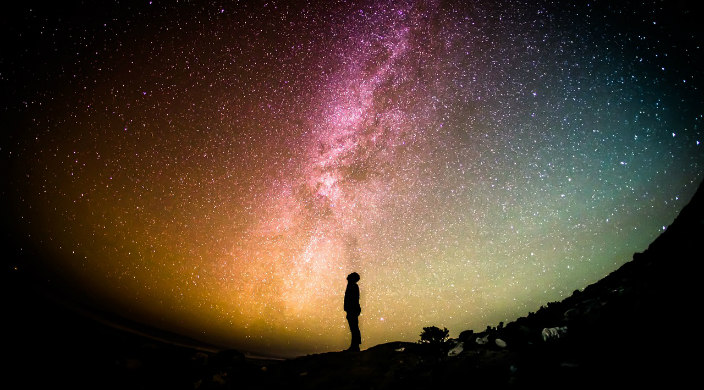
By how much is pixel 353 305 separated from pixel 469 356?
127 inches

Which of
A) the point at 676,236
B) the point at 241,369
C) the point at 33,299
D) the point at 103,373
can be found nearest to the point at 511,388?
the point at 676,236

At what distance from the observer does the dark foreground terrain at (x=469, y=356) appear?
2.55 m

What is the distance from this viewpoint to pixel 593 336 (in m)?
3.12

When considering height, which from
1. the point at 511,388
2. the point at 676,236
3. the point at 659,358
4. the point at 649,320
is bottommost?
the point at 511,388

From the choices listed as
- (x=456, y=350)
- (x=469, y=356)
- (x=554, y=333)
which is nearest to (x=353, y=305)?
(x=456, y=350)

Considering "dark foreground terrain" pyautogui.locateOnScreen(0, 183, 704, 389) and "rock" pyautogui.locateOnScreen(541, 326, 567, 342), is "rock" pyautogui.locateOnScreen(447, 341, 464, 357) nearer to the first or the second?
"dark foreground terrain" pyautogui.locateOnScreen(0, 183, 704, 389)

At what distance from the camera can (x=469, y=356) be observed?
4.32m

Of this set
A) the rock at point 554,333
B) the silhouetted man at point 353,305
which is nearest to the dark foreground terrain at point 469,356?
the rock at point 554,333

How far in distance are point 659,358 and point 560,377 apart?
31.9 inches

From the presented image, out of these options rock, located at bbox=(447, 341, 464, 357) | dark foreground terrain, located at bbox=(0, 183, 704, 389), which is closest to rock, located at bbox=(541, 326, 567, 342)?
dark foreground terrain, located at bbox=(0, 183, 704, 389)

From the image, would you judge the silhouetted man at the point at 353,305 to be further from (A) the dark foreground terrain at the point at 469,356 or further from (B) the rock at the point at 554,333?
(B) the rock at the point at 554,333

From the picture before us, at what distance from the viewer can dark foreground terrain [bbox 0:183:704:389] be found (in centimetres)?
255

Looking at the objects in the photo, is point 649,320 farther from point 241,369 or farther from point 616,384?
point 241,369

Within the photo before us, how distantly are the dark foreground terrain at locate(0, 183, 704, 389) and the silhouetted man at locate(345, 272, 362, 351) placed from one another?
1.28 metres
